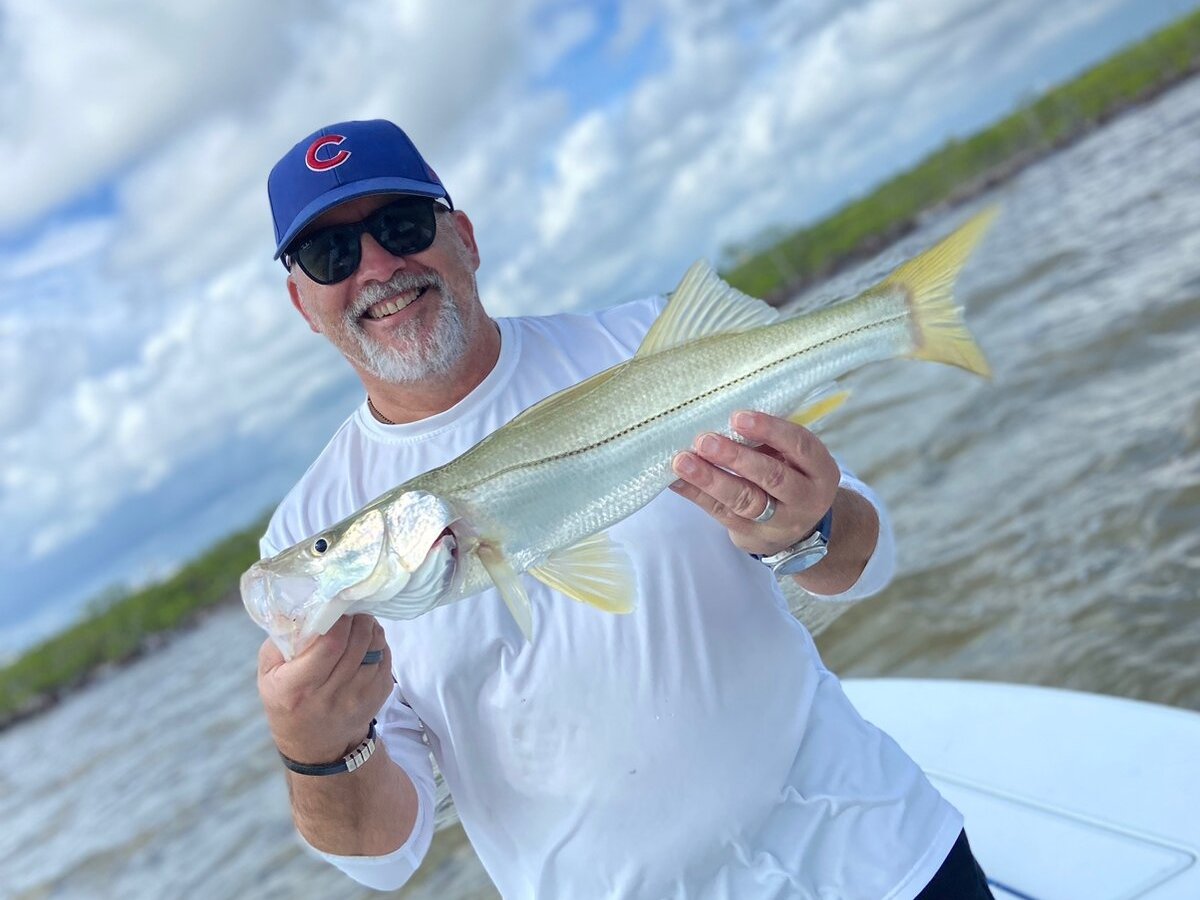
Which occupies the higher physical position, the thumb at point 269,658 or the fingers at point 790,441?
the thumb at point 269,658

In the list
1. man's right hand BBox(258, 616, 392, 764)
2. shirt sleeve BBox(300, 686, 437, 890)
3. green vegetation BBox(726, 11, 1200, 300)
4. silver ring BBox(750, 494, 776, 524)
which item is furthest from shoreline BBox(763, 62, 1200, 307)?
man's right hand BBox(258, 616, 392, 764)

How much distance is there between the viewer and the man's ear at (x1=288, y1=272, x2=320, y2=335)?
2.98 m

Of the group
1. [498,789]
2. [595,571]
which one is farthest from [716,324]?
[498,789]

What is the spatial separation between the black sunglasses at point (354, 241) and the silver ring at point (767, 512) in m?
1.32

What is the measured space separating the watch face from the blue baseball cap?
155 centimetres

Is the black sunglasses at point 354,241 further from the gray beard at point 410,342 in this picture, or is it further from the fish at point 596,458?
the fish at point 596,458

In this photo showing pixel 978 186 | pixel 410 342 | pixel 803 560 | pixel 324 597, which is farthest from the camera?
pixel 978 186

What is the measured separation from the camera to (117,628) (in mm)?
59844

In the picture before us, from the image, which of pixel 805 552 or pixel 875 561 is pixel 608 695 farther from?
pixel 875 561

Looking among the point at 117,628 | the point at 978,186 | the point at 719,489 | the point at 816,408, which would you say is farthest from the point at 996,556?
the point at 978,186

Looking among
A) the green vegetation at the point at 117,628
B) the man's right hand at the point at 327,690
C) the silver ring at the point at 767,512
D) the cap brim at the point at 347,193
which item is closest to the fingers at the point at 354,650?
A: the man's right hand at the point at 327,690

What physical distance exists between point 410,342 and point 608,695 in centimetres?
117

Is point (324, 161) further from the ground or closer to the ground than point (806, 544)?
further from the ground

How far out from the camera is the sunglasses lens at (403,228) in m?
2.77
